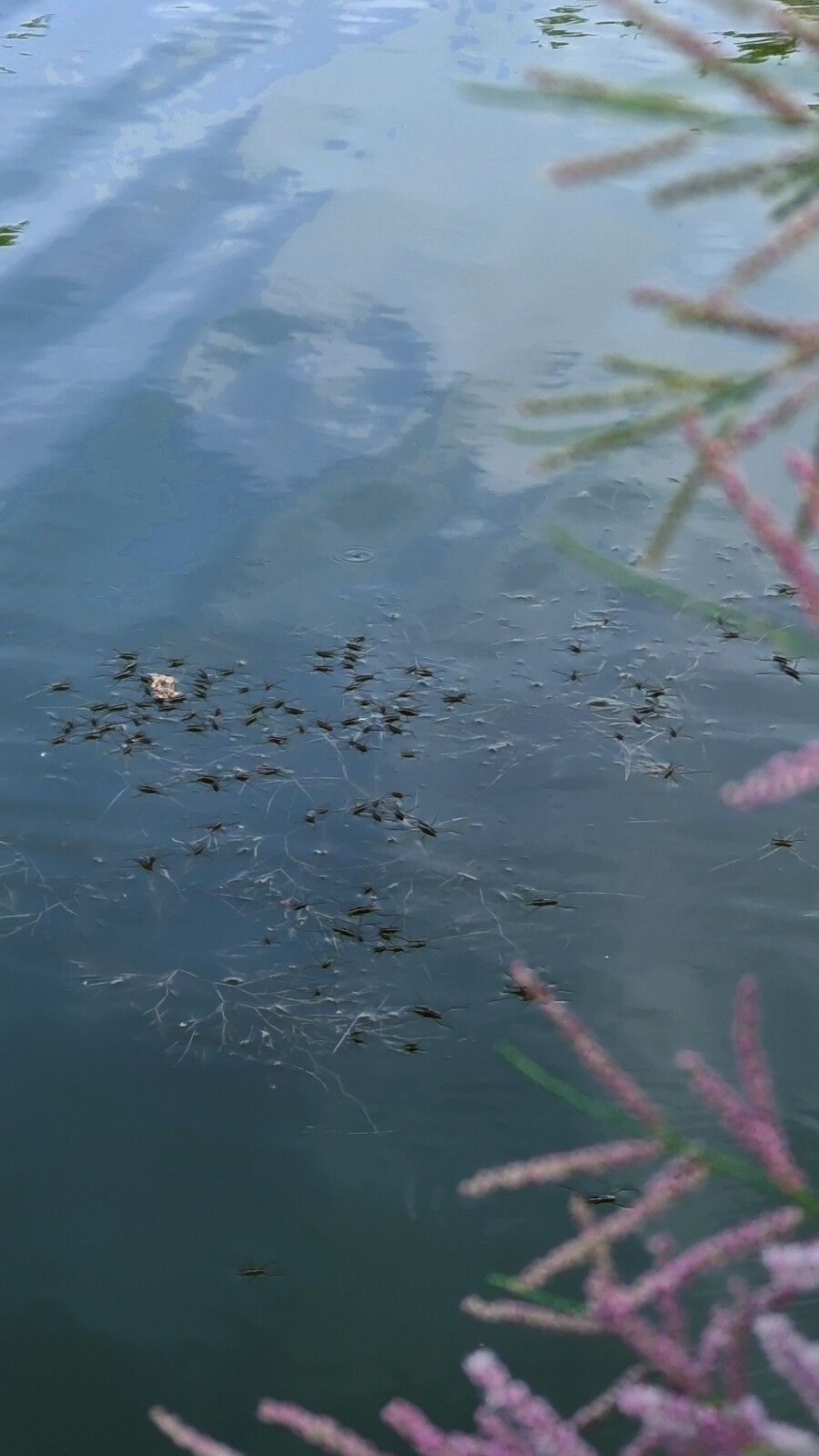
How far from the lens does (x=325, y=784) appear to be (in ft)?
15.1

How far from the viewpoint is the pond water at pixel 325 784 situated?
3326mm

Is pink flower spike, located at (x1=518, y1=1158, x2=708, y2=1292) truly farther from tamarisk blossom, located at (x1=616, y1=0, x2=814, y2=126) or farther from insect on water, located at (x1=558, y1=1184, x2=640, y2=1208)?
insect on water, located at (x1=558, y1=1184, x2=640, y2=1208)

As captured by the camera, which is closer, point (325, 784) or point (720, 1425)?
point (720, 1425)

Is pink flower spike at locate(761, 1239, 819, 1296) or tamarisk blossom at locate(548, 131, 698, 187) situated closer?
pink flower spike at locate(761, 1239, 819, 1296)

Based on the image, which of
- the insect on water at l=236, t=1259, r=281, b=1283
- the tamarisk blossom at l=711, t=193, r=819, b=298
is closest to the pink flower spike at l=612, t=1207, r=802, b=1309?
the tamarisk blossom at l=711, t=193, r=819, b=298

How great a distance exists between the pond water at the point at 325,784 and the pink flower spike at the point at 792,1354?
219cm

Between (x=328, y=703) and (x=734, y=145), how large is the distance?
18.4 feet

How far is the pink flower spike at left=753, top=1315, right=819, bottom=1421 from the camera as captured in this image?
100cm

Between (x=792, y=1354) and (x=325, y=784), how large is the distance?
3618 millimetres

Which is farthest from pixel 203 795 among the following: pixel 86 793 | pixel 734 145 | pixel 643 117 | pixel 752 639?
pixel 734 145

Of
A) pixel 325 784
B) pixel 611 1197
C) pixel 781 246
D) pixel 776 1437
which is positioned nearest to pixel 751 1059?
pixel 776 1437

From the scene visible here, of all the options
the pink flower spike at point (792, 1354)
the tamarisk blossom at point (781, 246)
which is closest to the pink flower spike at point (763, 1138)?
the pink flower spike at point (792, 1354)

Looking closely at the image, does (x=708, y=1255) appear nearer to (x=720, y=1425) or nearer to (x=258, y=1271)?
(x=720, y=1425)

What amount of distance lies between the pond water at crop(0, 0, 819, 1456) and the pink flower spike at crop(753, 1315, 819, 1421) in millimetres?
2190
